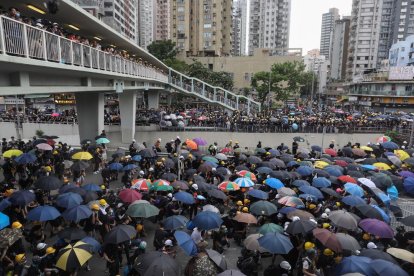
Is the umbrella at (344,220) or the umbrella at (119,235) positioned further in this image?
the umbrella at (344,220)

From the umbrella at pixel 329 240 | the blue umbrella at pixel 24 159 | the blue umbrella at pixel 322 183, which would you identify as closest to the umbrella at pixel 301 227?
the umbrella at pixel 329 240

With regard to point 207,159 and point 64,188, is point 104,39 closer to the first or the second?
point 207,159

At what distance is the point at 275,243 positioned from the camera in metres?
7.25

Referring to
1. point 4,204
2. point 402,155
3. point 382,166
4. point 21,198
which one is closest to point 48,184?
point 21,198

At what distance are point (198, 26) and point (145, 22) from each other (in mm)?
83210

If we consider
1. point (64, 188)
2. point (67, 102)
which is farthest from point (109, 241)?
point (67, 102)

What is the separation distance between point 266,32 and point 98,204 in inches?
4924

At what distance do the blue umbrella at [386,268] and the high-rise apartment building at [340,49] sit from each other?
98373 millimetres

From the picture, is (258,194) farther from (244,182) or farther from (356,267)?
(356,267)

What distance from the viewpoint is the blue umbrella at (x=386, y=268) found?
621 centimetres

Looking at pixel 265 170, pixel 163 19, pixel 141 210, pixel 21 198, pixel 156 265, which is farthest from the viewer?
pixel 163 19

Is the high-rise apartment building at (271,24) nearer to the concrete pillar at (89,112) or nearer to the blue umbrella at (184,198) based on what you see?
the concrete pillar at (89,112)

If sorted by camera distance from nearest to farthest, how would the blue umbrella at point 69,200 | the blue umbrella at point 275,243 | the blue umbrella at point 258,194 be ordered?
the blue umbrella at point 275,243 → the blue umbrella at point 69,200 → the blue umbrella at point 258,194

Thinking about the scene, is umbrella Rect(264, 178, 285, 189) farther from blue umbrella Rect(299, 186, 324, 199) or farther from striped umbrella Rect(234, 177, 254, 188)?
blue umbrella Rect(299, 186, 324, 199)
